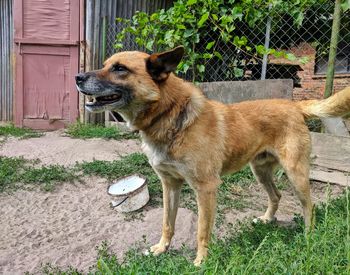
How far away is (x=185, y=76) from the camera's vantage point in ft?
24.9

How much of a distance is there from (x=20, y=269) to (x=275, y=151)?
250 cm

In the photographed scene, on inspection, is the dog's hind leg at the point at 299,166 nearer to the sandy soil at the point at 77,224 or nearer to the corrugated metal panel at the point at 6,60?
the sandy soil at the point at 77,224

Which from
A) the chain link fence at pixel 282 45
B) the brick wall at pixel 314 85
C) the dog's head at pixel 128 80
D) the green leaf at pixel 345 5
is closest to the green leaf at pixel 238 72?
the chain link fence at pixel 282 45

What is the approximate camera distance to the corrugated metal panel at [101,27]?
25.1ft

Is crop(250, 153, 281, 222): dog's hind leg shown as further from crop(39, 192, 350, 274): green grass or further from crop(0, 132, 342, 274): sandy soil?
crop(39, 192, 350, 274): green grass

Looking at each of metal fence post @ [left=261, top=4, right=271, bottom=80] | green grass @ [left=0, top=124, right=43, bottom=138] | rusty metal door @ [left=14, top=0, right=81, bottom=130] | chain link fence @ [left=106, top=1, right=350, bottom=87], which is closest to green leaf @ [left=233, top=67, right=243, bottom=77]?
chain link fence @ [left=106, top=1, right=350, bottom=87]

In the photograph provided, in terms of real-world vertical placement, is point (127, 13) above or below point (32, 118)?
above

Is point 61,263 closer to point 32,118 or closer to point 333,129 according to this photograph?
point 333,129

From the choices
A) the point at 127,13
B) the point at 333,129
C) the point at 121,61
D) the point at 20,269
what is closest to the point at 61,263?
the point at 20,269

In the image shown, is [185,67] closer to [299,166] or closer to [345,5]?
[345,5]

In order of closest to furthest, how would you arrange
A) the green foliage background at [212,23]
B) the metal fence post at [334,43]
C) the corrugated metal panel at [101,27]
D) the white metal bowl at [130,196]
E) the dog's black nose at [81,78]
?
the dog's black nose at [81,78], the white metal bowl at [130,196], the metal fence post at [334,43], the green foliage background at [212,23], the corrugated metal panel at [101,27]

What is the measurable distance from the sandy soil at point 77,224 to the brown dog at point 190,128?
0.51 m

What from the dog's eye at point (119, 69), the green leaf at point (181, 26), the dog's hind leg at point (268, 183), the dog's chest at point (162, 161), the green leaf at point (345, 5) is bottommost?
the dog's hind leg at point (268, 183)

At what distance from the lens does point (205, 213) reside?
9.52ft
